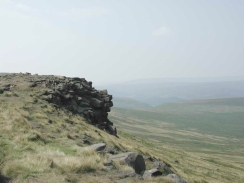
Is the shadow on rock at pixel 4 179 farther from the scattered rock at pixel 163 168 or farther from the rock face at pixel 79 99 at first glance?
the rock face at pixel 79 99

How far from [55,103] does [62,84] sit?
6.69 metres

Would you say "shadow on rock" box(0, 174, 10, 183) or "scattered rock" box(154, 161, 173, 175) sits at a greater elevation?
"shadow on rock" box(0, 174, 10, 183)

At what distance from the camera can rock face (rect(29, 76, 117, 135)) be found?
132 feet

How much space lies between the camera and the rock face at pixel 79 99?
4022 cm

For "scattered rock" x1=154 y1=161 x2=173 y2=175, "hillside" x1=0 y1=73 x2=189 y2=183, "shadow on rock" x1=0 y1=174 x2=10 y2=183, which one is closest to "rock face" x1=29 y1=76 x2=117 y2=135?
"hillside" x1=0 y1=73 x2=189 y2=183

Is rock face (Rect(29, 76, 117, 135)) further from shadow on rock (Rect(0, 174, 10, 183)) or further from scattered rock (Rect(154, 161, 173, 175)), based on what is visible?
shadow on rock (Rect(0, 174, 10, 183))

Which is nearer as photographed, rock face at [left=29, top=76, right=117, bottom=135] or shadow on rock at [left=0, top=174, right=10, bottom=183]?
shadow on rock at [left=0, top=174, right=10, bottom=183]

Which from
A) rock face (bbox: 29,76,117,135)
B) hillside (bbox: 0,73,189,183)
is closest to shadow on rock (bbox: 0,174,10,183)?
hillside (bbox: 0,73,189,183)

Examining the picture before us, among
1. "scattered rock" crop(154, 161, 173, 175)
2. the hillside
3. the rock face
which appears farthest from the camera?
the rock face

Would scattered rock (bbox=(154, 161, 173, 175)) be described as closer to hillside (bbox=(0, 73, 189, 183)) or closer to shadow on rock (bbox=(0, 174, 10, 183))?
hillside (bbox=(0, 73, 189, 183))

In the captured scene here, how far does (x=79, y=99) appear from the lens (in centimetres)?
4319

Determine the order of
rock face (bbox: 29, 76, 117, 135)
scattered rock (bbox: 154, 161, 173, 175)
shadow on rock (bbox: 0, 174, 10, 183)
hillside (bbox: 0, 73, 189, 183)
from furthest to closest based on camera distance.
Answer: rock face (bbox: 29, 76, 117, 135) → scattered rock (bbox: 154, 161, 173, 175) → hillside (bbox: 0, 73, 189, 183) → shadow on rock (bbox: 0, 174, 10, 183)

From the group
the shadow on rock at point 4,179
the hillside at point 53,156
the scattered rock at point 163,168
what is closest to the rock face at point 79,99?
the hillside at point 53,156

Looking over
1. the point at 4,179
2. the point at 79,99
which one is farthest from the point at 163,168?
the point at 79,99
